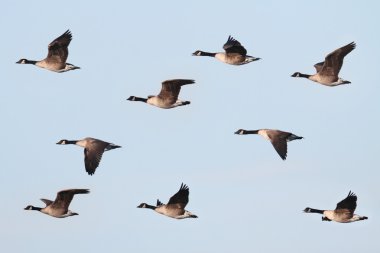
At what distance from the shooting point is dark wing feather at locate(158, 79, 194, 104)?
3766 cm

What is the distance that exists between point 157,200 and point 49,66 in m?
5.70

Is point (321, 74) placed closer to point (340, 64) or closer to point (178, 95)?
point (340, 64)

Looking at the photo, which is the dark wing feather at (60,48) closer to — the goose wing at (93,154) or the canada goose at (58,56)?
the canada goose at (58,56)

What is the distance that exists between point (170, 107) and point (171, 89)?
822mm

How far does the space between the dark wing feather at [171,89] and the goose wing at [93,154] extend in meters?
2.48

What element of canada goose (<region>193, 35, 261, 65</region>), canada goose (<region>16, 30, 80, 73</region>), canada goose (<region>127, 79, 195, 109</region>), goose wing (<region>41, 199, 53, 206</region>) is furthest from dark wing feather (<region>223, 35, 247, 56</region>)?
goose wing (<region>41, 199, 53, 206</region>)

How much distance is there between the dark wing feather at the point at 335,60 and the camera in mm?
37344

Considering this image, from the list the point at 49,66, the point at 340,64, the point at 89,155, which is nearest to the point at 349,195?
the point at 340,64

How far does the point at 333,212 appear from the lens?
126 feet

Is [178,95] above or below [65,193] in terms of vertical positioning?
above

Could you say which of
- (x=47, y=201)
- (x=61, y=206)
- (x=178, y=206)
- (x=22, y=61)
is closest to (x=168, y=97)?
(x=178, y=206)

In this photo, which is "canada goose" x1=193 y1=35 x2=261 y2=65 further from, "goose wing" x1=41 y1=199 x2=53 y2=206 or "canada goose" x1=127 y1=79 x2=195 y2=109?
"goose wing" x1=41 y1=199 x2=53 y2=206

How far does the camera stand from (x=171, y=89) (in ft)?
126

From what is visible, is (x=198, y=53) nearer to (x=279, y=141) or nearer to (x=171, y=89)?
(x=171, y=89)
